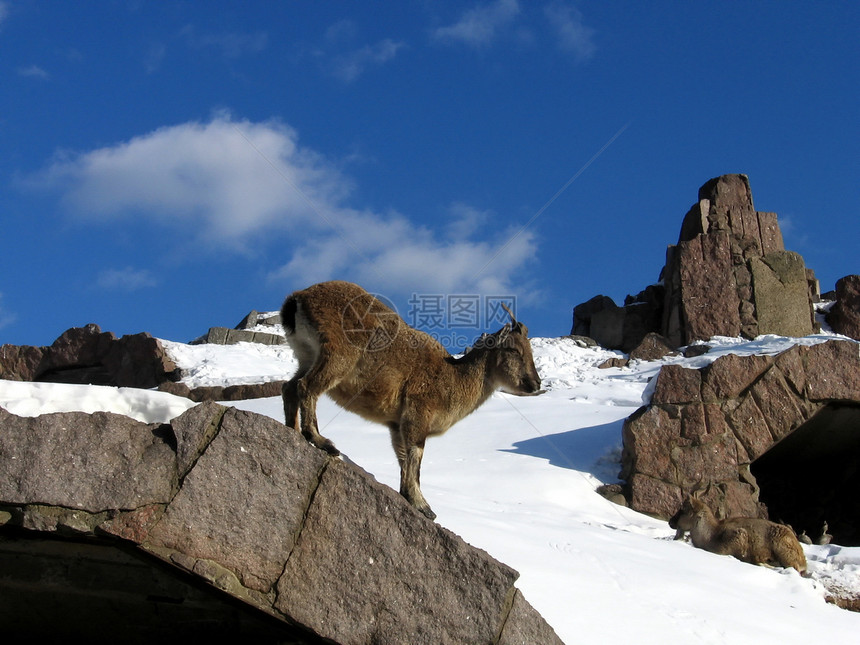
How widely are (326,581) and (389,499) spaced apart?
676 mm

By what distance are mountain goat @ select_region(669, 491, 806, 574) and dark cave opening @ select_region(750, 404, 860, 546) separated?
338 cm

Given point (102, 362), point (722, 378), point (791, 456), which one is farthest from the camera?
point (102, 362)

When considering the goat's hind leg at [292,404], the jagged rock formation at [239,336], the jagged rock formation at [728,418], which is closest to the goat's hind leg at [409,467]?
the goat's hind leg at [292,404]

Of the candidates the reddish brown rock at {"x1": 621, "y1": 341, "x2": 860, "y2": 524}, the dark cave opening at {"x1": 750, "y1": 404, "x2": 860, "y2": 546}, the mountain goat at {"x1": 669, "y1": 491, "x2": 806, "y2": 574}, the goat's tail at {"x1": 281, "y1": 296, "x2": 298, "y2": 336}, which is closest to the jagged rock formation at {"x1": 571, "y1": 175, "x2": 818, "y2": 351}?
the dark cave opening at {"x1": 750, "y1": 404, "x2": 860, "y2": 546}

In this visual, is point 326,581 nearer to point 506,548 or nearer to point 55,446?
point 55,446

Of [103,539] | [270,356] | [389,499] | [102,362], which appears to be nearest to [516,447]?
[389,499]

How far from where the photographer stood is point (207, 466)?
17.0 feet

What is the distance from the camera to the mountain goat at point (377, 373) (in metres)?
6.36

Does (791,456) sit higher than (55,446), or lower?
higher

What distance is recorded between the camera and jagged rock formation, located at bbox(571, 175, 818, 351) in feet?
71.0

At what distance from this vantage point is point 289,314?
679cm

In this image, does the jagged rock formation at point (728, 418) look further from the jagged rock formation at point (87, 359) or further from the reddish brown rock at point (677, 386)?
the jagged rock formation at point (87, 359)

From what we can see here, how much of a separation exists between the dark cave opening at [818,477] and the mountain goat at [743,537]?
3.38 meters

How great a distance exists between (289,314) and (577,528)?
4.79 m
